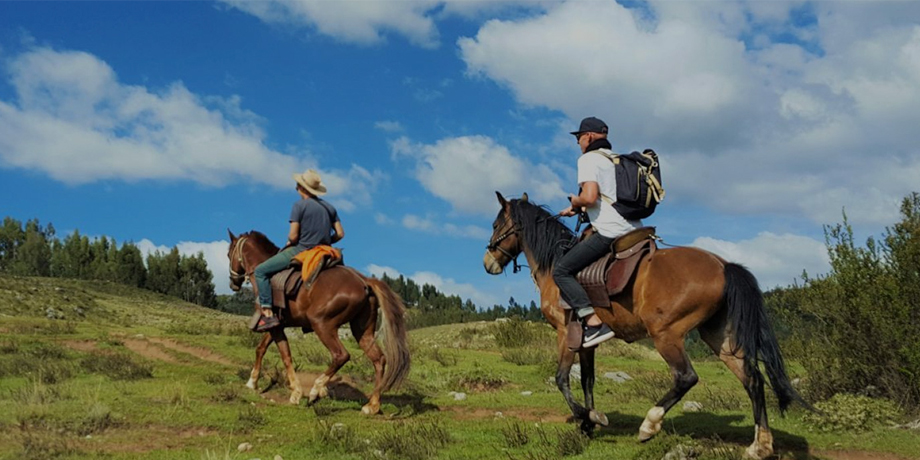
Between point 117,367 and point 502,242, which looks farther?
point 117,367

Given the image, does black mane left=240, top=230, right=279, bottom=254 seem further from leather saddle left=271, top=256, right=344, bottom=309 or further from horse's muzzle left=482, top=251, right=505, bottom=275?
horse's muzzle left=482, top=251, right=505, bottom=275

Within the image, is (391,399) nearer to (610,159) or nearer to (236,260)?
(236,260)

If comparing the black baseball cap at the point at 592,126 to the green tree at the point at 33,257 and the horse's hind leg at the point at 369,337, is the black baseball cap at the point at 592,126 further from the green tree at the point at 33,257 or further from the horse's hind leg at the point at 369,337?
the green tree at the point at 33,257

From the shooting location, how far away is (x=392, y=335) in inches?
408

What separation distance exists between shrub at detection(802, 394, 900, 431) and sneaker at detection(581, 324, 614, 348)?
307 cm

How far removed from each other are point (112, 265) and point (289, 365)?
76.8 metres

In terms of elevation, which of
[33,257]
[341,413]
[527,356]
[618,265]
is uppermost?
[33,257]

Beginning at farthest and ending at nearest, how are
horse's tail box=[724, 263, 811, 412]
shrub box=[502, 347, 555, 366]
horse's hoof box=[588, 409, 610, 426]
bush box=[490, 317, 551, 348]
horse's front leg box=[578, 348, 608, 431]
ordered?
bush box=[490, 317, 551, 348], shrub box=[502, 347, 555, 366], horse's front leg box=[578, 348, 608, 431], horse's hoof box=[588, 409, 610, 426], horse's tail box=[724, 263, 811, 412]

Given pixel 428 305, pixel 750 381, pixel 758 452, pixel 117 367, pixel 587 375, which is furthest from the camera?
pixel 428 305

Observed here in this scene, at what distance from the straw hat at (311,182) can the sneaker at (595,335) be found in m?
5.17

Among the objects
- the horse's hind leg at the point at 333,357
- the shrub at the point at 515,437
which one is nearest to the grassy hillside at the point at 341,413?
the shrub at the point at 515,437

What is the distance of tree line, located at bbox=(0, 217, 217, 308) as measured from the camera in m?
76.7

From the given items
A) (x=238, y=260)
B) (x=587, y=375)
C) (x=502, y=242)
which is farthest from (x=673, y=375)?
(x=238, y=260)

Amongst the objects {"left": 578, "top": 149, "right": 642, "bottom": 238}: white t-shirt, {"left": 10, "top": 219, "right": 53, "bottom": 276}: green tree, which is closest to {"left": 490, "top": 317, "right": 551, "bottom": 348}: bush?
{"left": 578, "top": 149, "right": 642, "bottom": 238}: white t-shirt
